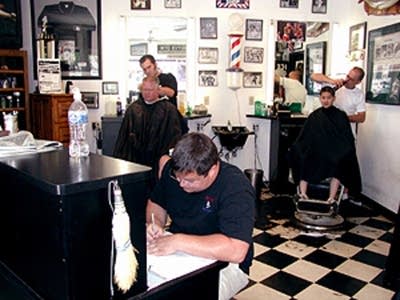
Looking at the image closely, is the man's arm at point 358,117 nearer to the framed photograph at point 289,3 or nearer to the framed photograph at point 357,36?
the framed photograph at point 357,36

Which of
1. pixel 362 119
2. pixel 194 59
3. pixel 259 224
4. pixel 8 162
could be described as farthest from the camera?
pixel 194 59

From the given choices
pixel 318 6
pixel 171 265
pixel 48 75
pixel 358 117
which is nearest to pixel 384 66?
pixel 358 117

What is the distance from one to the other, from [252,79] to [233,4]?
0.93 m

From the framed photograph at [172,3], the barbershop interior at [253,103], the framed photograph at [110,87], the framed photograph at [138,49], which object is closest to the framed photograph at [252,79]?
the barbershop interior at [253,103]

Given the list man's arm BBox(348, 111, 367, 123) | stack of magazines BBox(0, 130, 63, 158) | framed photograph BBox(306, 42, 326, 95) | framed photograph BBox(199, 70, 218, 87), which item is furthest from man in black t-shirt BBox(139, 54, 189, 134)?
stack of magazines BBox(0, 130, 63, 158)

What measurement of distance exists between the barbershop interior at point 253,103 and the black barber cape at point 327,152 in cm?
3

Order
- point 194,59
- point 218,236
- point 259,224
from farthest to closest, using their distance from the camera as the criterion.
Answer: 1. point 194,59
2. point 259,224
3. point 218,236

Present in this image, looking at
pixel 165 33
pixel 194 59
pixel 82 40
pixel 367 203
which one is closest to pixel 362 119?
pixel 367 203

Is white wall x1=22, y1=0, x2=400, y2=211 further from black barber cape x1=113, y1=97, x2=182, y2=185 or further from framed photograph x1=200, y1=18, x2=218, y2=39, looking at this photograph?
black barber cape x1=113, y1=97, x2=182, y2=185

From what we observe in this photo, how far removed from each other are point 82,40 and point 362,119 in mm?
3164

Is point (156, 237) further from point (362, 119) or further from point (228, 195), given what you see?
point (362, 119)

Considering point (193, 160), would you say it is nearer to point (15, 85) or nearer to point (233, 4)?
point (15, 85)

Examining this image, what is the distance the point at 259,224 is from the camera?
393 cm

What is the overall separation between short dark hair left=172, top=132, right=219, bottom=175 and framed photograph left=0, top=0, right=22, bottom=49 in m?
3.60
